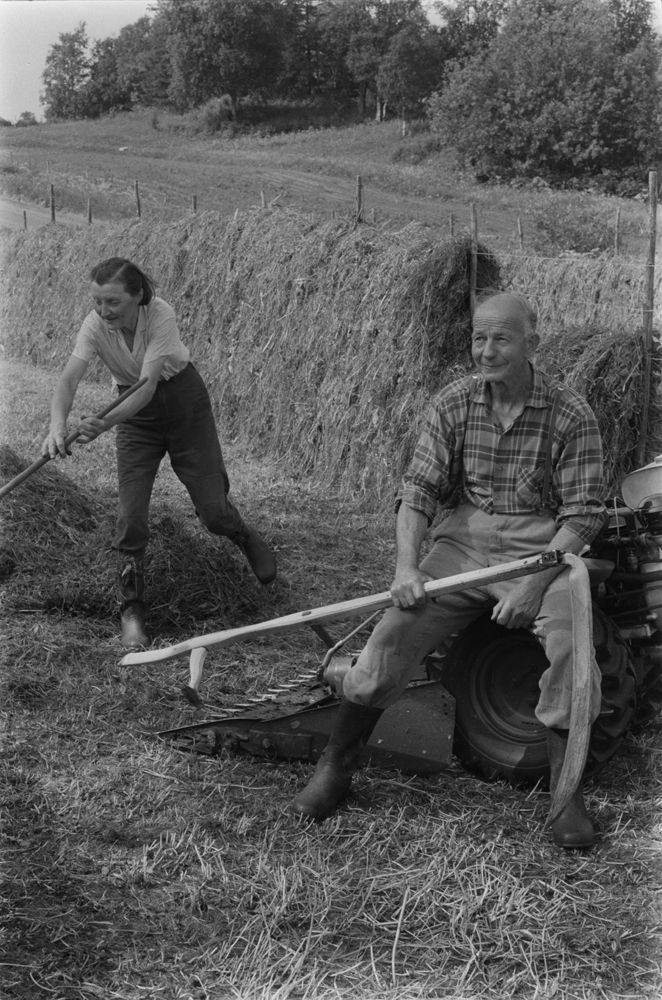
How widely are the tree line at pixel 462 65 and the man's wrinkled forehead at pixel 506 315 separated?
707 inches

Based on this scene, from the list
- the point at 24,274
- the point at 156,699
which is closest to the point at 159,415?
the point at 156,699

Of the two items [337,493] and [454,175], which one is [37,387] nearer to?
[337,493]

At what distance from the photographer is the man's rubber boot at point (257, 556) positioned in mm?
5406

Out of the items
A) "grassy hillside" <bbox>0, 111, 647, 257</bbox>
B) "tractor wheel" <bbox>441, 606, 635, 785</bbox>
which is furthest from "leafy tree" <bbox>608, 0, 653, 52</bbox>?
"tractor wheel" <bbox>441, 606, 635, 785</bbox>

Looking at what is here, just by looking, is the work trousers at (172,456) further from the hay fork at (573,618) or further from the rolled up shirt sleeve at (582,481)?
the rolled up shirt sleeve at (582,481)

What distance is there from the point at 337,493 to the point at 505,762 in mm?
4432

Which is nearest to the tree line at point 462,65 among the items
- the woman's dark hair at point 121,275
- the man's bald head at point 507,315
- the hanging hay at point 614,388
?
the hanging hay at point 614,388

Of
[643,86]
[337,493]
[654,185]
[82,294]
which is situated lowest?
[337,493]

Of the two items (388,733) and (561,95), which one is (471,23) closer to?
(561,95)

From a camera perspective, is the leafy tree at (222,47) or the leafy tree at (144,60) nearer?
the leafy tree at (222,47)

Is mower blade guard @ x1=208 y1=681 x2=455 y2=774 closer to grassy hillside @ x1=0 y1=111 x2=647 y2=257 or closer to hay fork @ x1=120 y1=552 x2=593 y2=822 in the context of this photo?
hay fork @ x1=120 y1=552 x2=593 y2=822

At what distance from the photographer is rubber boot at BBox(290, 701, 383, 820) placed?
3.40m

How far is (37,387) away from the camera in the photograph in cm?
1235

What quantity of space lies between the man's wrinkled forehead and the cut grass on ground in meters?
Answer: 1.50
